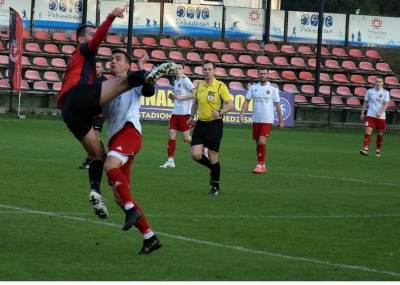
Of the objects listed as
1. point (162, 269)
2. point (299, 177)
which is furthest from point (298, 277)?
point (299, 177)

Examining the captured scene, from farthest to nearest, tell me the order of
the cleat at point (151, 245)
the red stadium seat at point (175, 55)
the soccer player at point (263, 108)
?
the red stadium seat at point (175, 55)
the soccer player at point (263, 108)
the cleat at point (151, 245)

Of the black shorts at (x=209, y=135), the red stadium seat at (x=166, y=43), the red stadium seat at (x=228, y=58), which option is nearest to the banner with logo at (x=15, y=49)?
the red stadium seat at (x=166, y=43)

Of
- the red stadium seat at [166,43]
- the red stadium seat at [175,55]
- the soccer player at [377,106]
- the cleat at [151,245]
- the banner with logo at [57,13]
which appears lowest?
the cleat at [151,245]

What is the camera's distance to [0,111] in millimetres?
28281

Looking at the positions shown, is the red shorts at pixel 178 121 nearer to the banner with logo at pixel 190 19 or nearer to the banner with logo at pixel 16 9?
the banner with logo at pixel 16 9

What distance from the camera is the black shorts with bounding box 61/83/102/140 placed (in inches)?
298

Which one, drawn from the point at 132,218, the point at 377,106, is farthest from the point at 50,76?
the point at 132,218

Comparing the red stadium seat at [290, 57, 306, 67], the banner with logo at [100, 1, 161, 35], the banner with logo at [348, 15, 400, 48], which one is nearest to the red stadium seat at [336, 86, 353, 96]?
the red stadium seat at [290, 57, 306, 67]

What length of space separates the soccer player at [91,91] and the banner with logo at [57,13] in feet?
84.7

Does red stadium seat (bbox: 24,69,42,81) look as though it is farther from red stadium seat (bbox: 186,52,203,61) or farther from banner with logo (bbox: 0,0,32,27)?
red stadium seat (bbox: 186,52,203,61)

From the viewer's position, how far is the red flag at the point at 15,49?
86.7ft

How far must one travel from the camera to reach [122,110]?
8.07m

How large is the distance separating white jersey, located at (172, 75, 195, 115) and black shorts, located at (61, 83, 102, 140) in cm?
891

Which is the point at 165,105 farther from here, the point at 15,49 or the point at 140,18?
the point at 140,18
